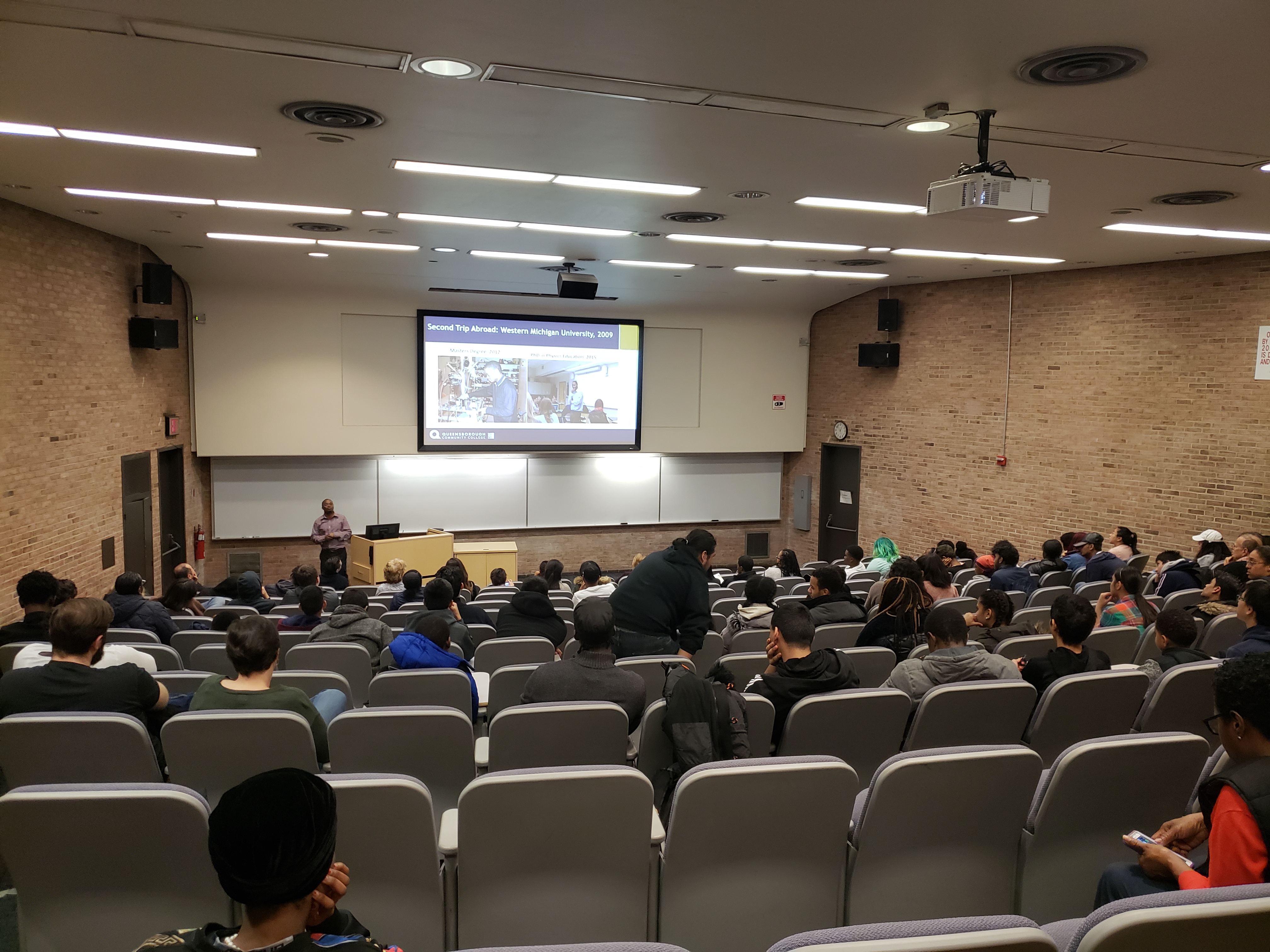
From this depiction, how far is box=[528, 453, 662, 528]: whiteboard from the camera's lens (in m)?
15.0

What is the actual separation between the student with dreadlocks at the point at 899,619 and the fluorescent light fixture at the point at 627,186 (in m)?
3.56

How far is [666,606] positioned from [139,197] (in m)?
5.96

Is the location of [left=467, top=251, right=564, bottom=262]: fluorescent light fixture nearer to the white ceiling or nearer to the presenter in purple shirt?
Result: the white ceiling

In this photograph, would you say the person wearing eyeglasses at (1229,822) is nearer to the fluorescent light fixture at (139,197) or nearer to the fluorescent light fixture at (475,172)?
the fluorescent light fixture at (475,172)

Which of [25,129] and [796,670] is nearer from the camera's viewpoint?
[796,670]

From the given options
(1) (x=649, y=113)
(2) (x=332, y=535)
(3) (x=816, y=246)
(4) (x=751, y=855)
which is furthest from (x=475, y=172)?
(2) (x=332, y=535)

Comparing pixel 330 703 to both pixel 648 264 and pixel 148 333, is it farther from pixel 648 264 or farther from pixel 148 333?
pixel 648 264

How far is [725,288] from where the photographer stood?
13500 mm

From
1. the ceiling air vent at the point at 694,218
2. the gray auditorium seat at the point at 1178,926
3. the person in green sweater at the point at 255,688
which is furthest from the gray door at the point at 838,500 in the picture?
the gray auditorium seat at the point at 1178,926

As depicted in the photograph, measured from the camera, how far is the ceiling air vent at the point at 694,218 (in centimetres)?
801

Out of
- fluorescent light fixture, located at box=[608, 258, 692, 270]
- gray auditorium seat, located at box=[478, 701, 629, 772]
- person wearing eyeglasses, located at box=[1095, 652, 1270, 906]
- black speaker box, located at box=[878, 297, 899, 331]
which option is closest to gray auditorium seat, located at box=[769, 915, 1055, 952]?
person wearing eyeglasses, located at box=[1095, 652, 1270, 906]

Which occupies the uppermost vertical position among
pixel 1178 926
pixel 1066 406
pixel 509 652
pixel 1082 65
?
pixel 1082 65

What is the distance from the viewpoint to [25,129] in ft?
18.2

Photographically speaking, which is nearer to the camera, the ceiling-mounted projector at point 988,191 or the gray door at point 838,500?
the ceiling-mounted projector at point 988,191
